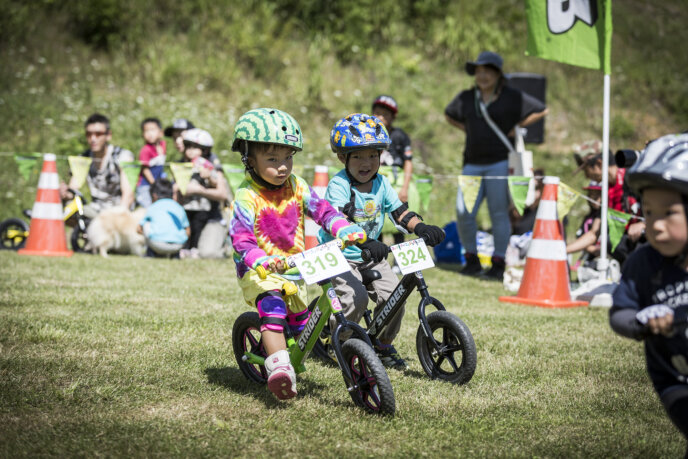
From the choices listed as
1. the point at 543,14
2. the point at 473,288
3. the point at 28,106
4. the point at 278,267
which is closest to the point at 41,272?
the point at 473,288

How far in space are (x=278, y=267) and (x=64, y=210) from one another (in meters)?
7.70

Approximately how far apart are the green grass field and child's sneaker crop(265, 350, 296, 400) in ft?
0.36

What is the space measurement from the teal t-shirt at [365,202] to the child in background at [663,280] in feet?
8.26

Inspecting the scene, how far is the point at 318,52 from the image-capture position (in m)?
19.7

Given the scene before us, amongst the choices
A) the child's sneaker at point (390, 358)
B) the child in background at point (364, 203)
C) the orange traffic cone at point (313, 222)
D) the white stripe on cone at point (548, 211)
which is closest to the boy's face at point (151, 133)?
the orange traffic cone at point (313, 222)

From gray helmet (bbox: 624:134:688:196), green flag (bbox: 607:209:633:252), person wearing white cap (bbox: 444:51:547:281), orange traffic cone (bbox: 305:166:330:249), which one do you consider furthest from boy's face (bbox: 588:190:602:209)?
gray helmet (bbox: 624:134:688:196)

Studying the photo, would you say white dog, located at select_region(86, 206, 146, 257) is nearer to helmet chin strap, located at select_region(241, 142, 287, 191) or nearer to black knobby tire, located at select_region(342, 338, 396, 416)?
helmet chin strap, located at select_region(241, 142, 287, 191)

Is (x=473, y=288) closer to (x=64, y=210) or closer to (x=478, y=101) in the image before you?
(x=478, y=101)

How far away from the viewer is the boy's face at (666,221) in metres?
2.75

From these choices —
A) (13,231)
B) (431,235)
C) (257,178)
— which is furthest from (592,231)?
(13,231)

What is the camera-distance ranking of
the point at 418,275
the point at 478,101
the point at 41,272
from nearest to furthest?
1. the point at 418,275
2. the point at 41,272
3. the point at 478,101

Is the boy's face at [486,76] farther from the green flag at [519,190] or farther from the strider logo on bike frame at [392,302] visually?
the strider logo on bike frame at [392,302]

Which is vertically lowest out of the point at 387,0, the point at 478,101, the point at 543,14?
the point at 478,101

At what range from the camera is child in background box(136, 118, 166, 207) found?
11289mm
